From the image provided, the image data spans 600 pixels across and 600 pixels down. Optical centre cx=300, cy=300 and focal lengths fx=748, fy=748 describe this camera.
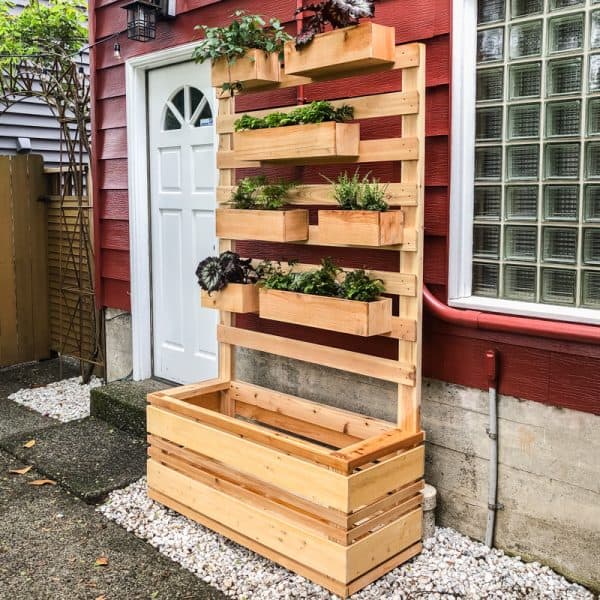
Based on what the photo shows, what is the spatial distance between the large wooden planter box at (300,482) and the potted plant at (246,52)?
1.57 m

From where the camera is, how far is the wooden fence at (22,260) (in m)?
6.48

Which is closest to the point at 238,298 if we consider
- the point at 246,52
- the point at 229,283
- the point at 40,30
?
the point at 229,283

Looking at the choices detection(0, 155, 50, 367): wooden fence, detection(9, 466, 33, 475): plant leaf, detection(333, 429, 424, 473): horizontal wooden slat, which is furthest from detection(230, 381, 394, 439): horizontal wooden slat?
detection(0, 155, 50, 367): wooden fence

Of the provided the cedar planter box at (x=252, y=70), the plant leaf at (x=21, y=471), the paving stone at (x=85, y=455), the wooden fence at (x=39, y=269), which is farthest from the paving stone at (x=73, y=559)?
the wooden fence at (x=39, y=269)

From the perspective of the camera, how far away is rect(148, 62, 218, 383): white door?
470cm

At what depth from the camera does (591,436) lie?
9.61ft

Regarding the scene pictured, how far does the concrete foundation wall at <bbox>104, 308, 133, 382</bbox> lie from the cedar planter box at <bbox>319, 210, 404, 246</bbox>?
2596 millimetres

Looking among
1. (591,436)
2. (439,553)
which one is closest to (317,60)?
(591,436)

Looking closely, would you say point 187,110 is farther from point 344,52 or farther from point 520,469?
point 520,469

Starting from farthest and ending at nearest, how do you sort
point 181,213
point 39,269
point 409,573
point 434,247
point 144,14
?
point 39,269 < point 181,213 < point 144,14 < point 434,247 < point 409,573

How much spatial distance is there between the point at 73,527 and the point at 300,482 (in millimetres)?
1294

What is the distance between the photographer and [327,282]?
335cm

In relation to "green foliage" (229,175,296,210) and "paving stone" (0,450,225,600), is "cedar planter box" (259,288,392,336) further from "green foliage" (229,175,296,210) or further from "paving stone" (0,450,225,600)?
"paving stone" (0,450,225,600)

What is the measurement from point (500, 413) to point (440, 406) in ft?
1.02
